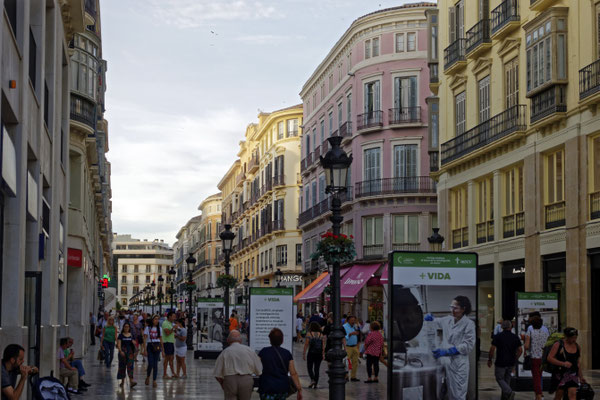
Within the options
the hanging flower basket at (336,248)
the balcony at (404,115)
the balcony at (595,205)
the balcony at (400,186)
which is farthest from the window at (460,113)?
the hanging flower basket at (336,248)

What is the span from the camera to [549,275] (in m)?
29.8

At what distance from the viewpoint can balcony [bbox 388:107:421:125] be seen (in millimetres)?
49094

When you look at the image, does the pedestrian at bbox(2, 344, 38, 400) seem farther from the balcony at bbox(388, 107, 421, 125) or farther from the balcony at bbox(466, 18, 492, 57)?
the balcony at bbox(388, 107, 421, 125)

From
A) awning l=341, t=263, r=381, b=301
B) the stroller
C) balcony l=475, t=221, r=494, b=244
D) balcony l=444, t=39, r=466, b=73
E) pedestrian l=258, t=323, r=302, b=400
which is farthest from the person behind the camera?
awning l=341, t=263, r=381, b=301

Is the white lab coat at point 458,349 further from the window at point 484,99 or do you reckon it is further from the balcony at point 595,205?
the window at point 484,99

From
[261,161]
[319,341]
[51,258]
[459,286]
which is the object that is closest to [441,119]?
[319,341]

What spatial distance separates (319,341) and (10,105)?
36.9ft

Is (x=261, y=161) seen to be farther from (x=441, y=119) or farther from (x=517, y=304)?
(x=517, y=304)

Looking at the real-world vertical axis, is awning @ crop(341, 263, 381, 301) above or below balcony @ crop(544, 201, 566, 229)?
below

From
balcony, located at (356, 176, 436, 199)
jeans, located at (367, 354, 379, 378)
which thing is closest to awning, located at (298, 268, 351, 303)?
balcony, located at (356, 176, 436, 199)

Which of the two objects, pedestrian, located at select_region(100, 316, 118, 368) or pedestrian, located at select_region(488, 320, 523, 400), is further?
pedestrian, located at select_region(100, 316, 118, 368)

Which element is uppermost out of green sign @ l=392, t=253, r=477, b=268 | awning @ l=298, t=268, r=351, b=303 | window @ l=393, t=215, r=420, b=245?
window @ l=393, t=215, r=420, b=245

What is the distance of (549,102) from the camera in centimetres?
2875

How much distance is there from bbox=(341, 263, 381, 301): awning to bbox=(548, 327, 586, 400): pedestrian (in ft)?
110
